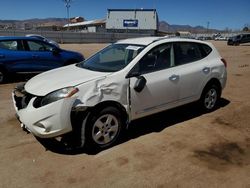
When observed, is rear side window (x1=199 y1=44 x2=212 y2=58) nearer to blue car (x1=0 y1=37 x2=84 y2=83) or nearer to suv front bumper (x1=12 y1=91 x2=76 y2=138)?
suv front bumper (x1=12 y1=91 x2=76 y2=138)

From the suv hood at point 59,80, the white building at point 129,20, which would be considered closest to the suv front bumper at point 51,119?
the suv hood at point 59,80

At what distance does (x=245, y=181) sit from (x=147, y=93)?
2029mm

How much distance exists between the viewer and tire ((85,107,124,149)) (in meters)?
4.48

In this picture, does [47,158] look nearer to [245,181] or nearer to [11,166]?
[11,166]

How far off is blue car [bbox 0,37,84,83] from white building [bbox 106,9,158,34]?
210 ft

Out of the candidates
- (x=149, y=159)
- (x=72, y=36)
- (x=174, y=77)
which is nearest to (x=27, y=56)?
(x=174, y=77)

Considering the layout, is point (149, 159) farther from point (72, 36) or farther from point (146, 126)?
point (72, 36)

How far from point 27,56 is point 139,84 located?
649 centimetres

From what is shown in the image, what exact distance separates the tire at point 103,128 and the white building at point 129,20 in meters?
70.1

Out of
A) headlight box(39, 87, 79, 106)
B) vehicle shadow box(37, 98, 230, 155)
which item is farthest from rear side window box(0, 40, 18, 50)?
headlight box(39, 87, 79, 106)

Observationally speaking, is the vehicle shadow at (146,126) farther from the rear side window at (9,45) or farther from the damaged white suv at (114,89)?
the rear side window at (9,45)

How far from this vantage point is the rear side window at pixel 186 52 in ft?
19.1

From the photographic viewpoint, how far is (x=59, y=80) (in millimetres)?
4762

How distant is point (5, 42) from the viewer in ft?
32.9
